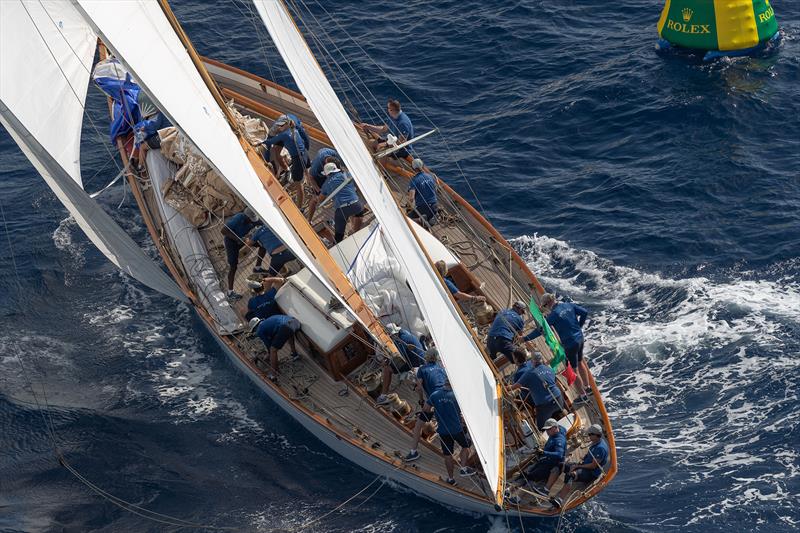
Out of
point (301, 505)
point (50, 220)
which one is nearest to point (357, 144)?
point (301, 505)

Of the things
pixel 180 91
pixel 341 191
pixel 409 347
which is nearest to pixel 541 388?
pixel 409 347

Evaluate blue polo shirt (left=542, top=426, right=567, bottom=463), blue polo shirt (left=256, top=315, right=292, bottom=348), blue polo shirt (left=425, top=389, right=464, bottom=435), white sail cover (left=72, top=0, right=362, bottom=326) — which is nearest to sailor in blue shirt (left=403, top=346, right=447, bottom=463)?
blue polo shirt (left=425, top=389, right=464, bottom=435)

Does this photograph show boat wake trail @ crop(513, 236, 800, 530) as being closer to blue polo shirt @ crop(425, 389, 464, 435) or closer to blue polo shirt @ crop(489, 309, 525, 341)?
blue polo shirt @ crop(489, 309, 525, 341)

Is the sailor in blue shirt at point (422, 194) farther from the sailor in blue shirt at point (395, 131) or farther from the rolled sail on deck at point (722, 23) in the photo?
the rolled sail on deck at point (722, 23)

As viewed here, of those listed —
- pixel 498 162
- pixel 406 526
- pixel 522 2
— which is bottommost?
pixel 406 526

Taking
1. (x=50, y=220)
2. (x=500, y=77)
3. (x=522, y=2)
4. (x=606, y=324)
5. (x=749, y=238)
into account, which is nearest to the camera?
(x=606, y=324)

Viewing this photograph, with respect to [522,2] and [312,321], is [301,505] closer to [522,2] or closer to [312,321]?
[312,321]
